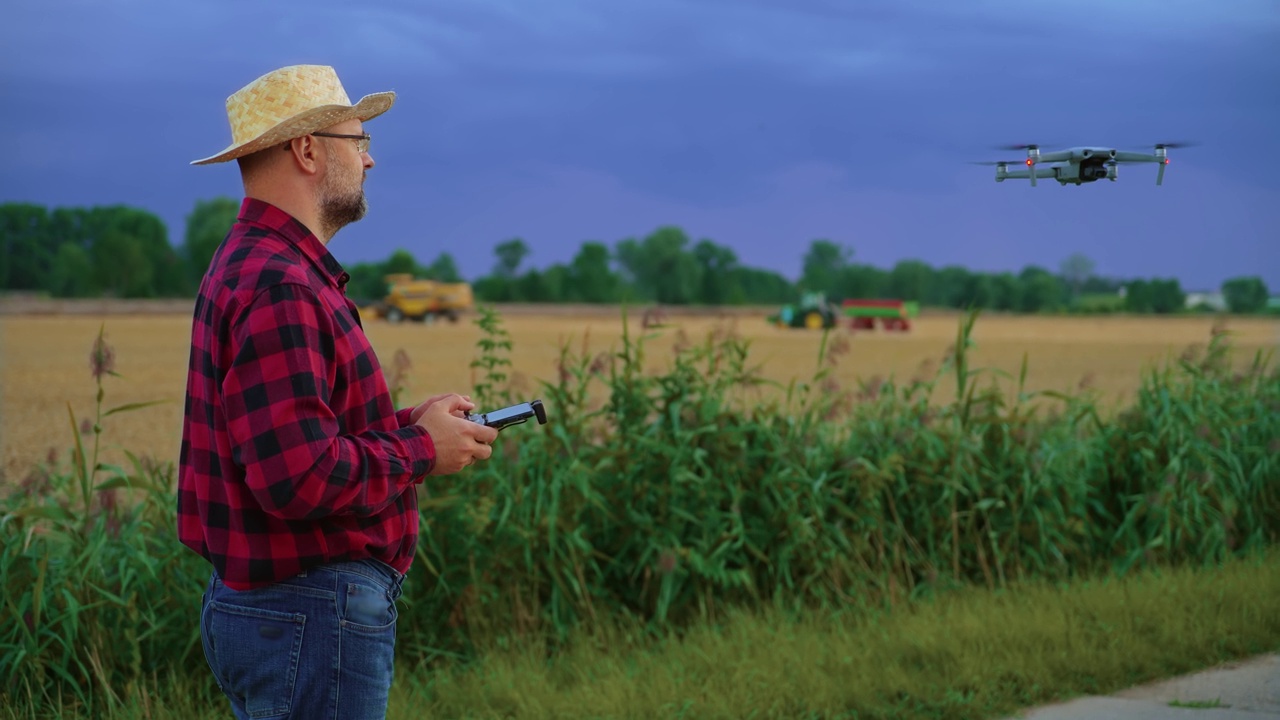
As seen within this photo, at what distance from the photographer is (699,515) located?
206 inches

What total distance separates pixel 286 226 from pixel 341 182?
0.53 feet

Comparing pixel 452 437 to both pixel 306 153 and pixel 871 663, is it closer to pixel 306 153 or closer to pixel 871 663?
pixel 306 153

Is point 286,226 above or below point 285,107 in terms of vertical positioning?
below

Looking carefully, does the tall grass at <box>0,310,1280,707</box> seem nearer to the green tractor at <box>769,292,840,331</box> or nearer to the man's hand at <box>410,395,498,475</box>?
the man's hand at <box>410,395,498,475</box>

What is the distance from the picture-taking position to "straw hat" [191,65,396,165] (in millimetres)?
2463

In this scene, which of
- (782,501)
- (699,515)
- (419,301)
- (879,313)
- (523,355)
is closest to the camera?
(699,515)

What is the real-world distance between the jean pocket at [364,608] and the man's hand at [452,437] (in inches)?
11.0

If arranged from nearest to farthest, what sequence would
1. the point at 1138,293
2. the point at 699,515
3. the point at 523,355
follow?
the point at 1138,293 < the point at 699,515 < the point at 523,355

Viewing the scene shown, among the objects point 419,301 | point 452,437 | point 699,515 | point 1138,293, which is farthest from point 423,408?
point 419,301

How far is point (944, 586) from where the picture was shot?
555 cm

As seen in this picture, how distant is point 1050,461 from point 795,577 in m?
1.58

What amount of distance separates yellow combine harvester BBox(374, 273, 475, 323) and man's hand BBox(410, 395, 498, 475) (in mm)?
37990

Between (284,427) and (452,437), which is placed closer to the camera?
(284,427)

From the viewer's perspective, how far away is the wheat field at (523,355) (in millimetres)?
7812
